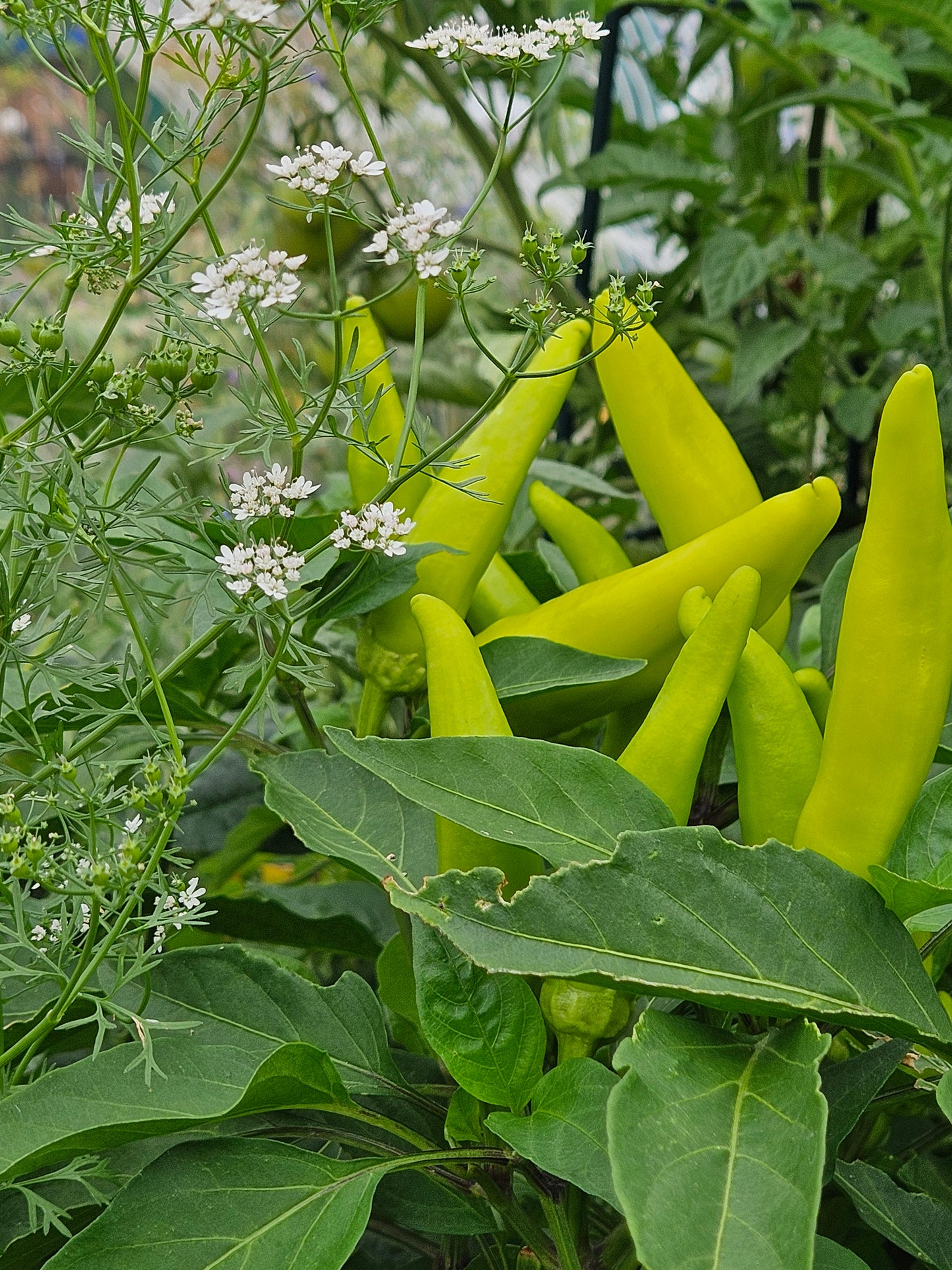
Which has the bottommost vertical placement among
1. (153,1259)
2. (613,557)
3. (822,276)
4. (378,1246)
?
(378,1246)

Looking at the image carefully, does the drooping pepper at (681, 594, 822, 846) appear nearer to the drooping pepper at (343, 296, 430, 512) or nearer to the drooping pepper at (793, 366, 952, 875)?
the drooping pepper at (793, 366, 952, 875)

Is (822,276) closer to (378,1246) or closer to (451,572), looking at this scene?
(451,572)

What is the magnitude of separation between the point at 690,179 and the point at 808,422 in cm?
20

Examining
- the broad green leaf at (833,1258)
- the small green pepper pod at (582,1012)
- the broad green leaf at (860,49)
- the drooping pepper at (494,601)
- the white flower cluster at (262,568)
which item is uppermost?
the broad green leaf at (860,49)

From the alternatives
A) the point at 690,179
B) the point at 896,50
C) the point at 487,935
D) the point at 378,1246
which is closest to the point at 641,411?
the point at 487,935

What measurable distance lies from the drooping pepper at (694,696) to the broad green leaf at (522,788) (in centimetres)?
2

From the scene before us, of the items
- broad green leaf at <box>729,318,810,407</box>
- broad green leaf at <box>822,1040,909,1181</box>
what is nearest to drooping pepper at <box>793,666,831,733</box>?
broad green leaf at <box>822,1040,909,1181</box>

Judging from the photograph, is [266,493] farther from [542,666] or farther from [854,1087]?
[854,1087]

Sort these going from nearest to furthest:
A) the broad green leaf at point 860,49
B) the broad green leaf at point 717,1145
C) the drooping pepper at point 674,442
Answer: the broad green leaf at point 717,1145
the drooping pepper at point 674,442
the broad green leaf at point 860,49

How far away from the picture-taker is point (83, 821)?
1.19 feet

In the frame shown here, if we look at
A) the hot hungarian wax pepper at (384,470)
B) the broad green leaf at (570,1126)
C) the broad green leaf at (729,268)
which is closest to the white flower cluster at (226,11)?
the hot hungarian wax pepper at (384,470)

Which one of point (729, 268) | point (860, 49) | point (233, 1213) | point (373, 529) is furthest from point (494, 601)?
point (860, 49)

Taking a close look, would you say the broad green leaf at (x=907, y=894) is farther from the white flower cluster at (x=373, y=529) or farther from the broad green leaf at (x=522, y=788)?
the white flower cluster at (x=373, y=529)

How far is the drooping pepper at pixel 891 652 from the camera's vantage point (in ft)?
1.09
